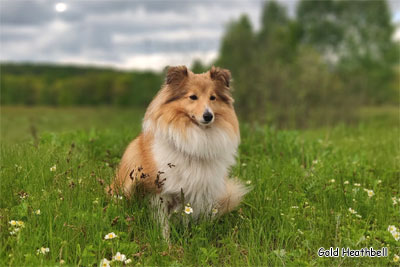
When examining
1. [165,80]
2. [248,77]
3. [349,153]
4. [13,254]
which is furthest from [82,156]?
[248,77]

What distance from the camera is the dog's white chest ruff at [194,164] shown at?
3945mm

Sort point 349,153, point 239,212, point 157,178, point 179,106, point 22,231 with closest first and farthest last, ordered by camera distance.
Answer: point 22,231 < point 157,178 < point 179,106 < point 239,212 < point 349,153

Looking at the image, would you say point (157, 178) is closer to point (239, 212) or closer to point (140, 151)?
point (140, 151)

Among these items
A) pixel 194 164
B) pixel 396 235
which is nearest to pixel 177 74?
pixel 194 164

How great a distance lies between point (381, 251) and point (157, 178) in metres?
2.42

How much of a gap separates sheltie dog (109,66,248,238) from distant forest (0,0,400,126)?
3.15 m

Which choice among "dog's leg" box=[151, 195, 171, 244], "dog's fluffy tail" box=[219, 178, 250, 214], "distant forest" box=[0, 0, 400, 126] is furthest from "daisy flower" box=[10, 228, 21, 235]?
"distant forest" box=[0, 0, 400, 126]

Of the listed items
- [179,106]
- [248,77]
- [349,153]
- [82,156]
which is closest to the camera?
[179,106]

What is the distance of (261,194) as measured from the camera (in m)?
4.62

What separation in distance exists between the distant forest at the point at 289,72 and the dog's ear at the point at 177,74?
3092 mm

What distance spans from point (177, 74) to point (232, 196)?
60.9 inches

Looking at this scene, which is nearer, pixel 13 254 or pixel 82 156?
pixel 13 254

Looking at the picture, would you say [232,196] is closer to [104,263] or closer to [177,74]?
[177,74]

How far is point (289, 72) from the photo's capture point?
55.6 ft
